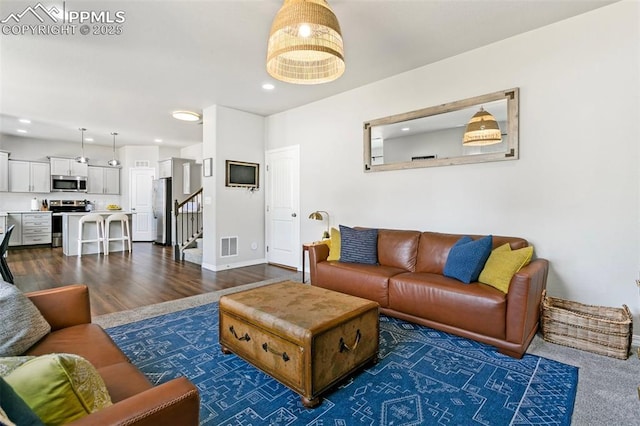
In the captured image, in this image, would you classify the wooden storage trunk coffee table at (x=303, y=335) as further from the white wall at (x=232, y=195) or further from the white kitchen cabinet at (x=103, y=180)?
the white kitchen cabinet at (x=103, y=180)

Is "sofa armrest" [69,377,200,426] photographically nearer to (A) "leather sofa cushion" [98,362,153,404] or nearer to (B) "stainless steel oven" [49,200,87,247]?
(A) "leather sofa cushion" [98,362,153,404]

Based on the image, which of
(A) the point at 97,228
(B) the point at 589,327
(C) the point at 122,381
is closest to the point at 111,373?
(C) the point at 122,381

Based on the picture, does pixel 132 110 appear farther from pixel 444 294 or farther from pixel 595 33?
pixel 595 33

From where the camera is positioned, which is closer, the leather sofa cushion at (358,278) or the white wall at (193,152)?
the leather sofa cushion at (358,278)

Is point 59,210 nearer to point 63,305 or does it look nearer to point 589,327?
point 63,305

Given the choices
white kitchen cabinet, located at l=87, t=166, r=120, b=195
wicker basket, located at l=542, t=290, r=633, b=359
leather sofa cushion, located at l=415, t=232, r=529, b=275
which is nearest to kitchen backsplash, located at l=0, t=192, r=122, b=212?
white kitchen cabinet, located at l=87, t=166, r=120, b=195

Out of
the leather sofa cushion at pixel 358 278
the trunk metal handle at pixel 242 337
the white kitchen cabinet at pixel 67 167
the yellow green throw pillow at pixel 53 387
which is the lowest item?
the trunk metal handle at pixel 242 337

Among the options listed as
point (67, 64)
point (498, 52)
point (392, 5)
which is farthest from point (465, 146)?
→ point (67, 64)

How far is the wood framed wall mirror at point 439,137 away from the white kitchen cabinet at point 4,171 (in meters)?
8.73

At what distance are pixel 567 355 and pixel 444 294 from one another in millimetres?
948

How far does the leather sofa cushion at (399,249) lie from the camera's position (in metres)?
3.46

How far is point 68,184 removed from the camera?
8.47m

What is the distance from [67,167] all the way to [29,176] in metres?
0.81

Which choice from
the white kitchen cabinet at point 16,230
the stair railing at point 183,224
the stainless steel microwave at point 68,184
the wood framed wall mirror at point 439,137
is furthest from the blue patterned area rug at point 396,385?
the stainless steel microwave at point 68,184
